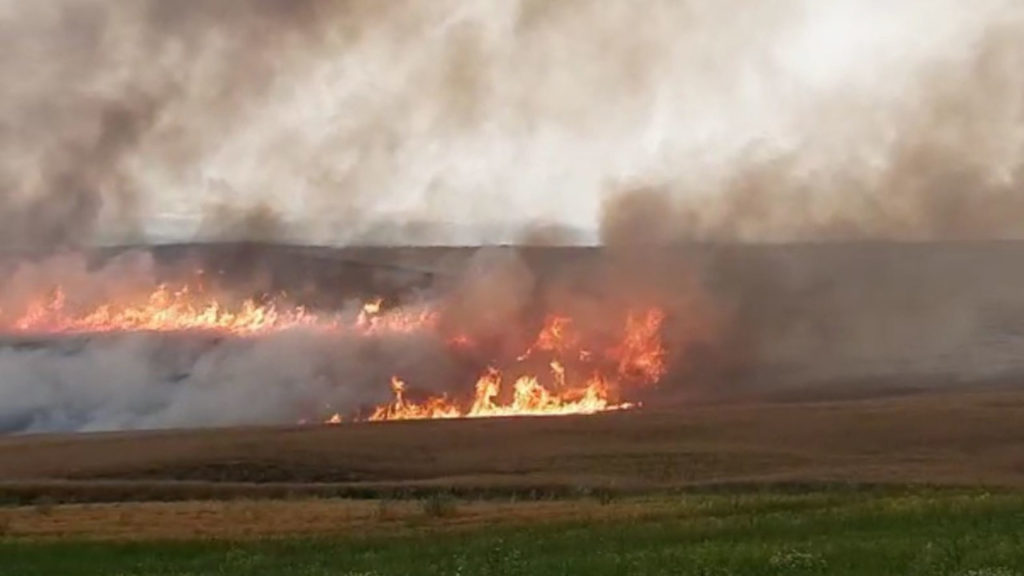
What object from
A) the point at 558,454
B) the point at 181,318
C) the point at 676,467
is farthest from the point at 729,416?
the point at 181,318

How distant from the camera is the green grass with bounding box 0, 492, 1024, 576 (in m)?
16.6

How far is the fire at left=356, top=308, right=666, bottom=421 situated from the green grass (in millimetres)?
70066

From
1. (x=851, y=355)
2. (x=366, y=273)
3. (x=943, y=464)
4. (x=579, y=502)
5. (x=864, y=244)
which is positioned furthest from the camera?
(x=366, y=273)

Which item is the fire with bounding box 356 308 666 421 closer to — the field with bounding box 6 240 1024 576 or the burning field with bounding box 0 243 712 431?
the burning field with bounding box 0 243 712 431

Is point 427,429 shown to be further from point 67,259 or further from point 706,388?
point 67,259

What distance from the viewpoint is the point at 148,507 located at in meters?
54.1

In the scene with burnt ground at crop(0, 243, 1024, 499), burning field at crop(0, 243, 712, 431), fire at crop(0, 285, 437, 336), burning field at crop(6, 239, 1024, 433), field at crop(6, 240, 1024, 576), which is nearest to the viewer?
field at crop(6, 240, 1024, 576)

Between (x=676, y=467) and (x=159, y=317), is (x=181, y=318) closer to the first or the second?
(x=159, y=317)

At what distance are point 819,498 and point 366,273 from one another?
13657 cm

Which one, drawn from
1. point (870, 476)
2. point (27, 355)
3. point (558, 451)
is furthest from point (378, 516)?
point (27, 355)

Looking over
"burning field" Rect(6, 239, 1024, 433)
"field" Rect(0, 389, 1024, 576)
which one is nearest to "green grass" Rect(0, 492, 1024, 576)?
"field" Rect(0, 389, 1024, 576)

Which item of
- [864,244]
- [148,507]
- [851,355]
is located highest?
[864,244]

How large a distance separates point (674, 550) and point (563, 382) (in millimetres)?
86805

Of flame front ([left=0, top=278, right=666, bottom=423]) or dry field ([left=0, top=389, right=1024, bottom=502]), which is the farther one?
flame front ([left=0, top=278, right=666, bottom=423])
